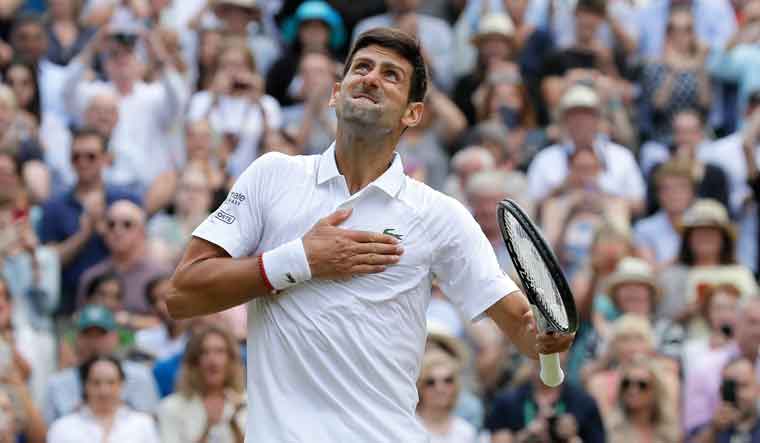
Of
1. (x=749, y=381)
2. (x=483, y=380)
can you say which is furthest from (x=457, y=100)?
(x=749, y=381)

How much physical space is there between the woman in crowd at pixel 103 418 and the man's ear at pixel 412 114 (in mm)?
4268

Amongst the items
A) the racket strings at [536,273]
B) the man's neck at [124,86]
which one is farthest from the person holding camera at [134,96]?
the racket strings at [536,273]

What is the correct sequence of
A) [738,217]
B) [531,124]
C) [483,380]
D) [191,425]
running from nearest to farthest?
1. [191,425]
2. [483,380]
3. [738,217]
4. [531,124]

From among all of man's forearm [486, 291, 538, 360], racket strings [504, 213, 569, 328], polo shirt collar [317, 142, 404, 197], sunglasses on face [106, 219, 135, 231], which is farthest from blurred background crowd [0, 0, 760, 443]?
racket strings [504, 213, 569, 328]

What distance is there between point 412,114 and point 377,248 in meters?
0.55

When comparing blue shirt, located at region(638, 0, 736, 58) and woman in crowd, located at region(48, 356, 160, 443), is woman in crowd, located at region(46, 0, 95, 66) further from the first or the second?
woman in crowd, located at region(48, 356, 160, 443)

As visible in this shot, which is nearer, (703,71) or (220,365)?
(220,365)

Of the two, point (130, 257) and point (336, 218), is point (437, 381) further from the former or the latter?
point (336, 218)

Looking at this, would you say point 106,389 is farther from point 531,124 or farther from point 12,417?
point 531,124

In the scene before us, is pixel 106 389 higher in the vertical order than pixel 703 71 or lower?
lower

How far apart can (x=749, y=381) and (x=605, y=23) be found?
5.23 meters

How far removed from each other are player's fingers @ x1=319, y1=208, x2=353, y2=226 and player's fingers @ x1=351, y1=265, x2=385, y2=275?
158 millimetres

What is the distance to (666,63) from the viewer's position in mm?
14398

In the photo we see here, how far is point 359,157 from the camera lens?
19.2 feet
